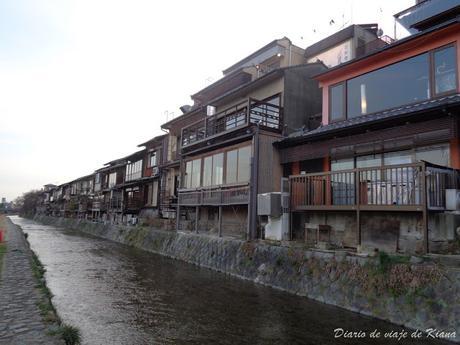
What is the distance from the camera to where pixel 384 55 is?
46.3ft

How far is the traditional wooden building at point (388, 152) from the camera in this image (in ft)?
33.1

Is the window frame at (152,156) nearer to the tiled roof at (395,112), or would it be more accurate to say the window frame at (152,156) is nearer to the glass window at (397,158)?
the tiled roof at (395,112)

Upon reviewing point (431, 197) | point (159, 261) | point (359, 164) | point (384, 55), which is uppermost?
point (384, 55)

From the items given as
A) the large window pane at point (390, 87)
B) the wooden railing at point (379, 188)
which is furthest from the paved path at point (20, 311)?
the large window pane at point (390, 87)

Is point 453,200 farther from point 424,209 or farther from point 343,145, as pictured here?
point 343,145

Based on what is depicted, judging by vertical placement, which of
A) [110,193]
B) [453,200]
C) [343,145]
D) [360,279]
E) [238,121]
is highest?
[238,121]

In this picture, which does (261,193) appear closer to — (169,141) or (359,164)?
(359,164)

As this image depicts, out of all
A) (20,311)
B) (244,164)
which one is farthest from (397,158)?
(20,311)

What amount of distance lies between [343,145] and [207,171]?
29.0 ft

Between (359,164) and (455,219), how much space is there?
4538mm

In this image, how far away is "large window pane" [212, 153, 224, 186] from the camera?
19.1 meters

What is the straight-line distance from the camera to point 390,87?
13898mm

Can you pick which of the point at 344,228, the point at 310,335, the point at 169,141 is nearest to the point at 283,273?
the point at 344,228

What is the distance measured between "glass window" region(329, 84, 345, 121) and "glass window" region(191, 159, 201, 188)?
8.59 meters
